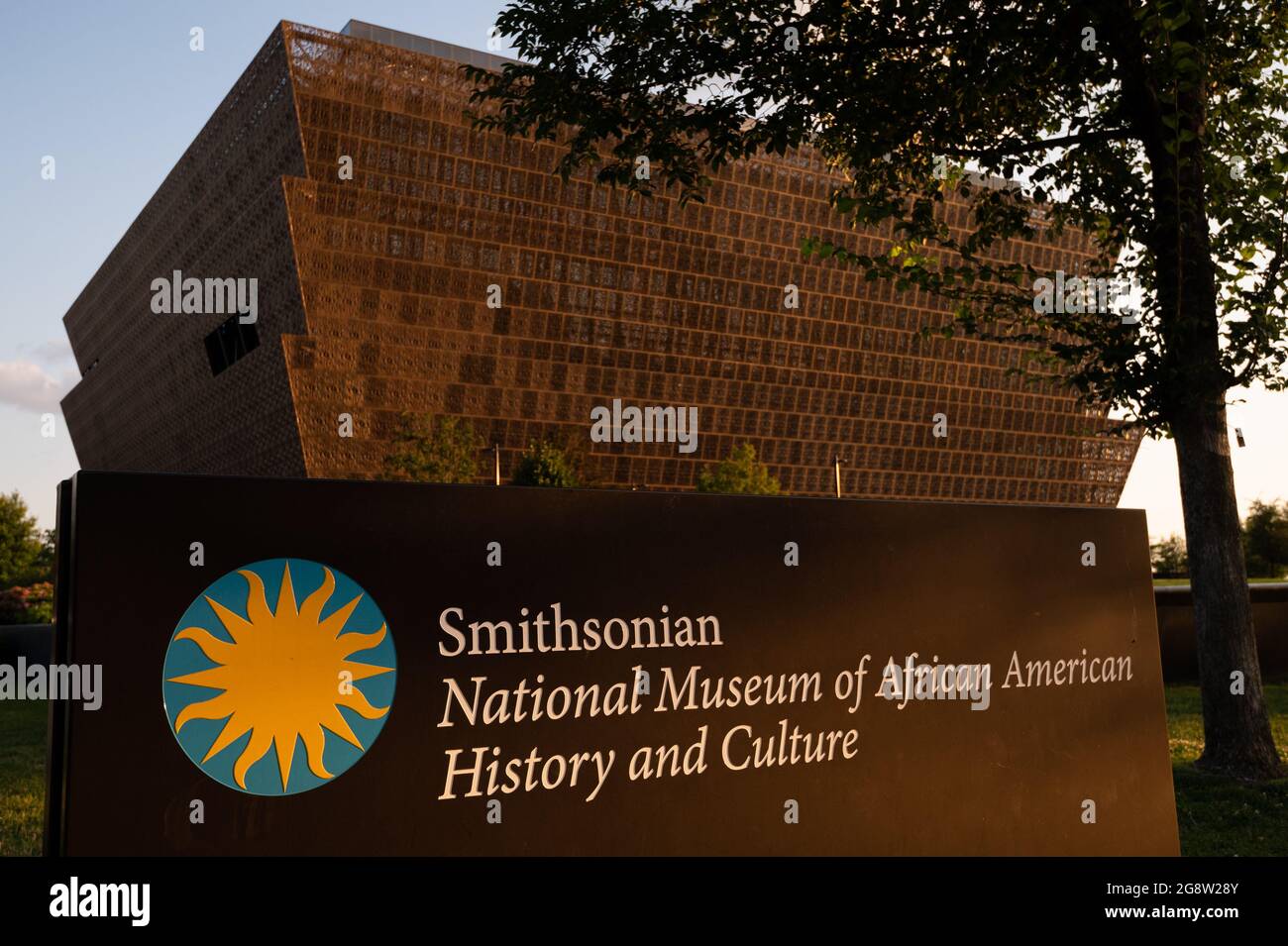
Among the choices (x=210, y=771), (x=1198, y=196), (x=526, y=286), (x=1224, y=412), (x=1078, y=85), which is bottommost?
(x=210, y=771)

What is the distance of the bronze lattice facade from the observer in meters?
54.4

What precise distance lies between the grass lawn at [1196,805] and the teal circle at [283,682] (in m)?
5.18

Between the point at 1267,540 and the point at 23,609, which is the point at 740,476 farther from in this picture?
the point at 23,609

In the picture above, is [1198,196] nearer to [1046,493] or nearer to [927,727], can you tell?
[927,727]

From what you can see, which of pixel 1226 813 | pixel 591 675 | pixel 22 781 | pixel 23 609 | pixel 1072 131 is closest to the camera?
pixel 591 675

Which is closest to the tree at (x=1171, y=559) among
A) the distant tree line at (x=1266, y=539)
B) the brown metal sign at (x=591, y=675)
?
the distant tree line at (x=1266, y=539)

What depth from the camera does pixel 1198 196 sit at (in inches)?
476

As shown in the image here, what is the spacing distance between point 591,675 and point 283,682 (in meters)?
1.16

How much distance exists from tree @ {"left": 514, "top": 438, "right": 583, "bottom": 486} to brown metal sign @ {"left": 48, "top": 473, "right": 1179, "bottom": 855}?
1826 inches

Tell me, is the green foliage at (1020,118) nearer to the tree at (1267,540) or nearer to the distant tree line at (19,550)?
the tree at (1267,540)

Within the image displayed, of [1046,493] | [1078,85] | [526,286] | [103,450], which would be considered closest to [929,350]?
[1046,493]

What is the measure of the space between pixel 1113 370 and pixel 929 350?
216ft

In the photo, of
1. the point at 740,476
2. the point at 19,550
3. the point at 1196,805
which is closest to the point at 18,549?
the point at 19,550

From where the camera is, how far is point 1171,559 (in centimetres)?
5938
